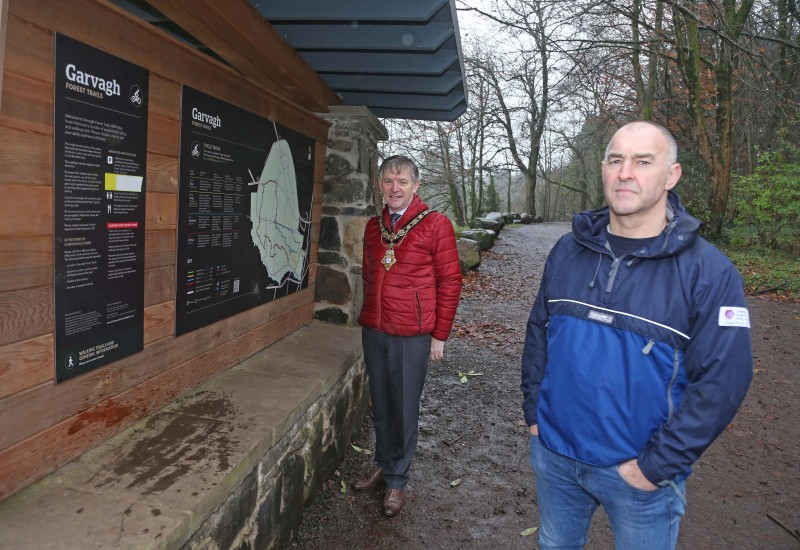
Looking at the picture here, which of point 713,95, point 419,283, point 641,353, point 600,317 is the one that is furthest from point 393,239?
point 713,95

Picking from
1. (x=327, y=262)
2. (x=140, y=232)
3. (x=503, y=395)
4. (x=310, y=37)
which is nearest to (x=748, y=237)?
(x=503, y=395)

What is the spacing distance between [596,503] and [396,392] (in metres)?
1.45

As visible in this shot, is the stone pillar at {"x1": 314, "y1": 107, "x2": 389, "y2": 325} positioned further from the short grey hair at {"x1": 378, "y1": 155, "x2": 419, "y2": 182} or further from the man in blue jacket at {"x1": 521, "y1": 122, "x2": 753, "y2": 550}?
the man in blue jacket at {"x1": 521, "y1": 122, "x2": 753, "y2": 550}

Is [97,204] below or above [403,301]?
above

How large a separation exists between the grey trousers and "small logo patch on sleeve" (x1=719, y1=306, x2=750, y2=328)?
1786mm

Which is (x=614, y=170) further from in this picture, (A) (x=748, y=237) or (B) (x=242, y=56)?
(A) (x=748, y=237)

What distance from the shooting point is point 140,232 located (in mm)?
2262

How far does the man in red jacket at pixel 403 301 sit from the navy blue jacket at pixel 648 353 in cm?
120

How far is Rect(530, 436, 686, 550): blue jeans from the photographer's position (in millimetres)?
1684

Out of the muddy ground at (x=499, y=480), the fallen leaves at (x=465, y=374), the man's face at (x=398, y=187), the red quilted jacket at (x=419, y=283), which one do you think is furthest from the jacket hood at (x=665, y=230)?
the fallen leaves at (x=465, y=374)

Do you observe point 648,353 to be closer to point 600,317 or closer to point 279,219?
point 600,317

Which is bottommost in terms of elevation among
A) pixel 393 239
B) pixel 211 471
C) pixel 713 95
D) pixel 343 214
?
pixel 211 471

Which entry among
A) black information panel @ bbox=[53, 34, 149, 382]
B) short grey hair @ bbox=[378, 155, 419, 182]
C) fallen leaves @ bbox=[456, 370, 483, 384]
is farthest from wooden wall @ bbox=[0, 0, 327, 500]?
fallen leaves @ bbox=[456, 370, 483, 384]

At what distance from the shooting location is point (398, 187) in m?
3.08
